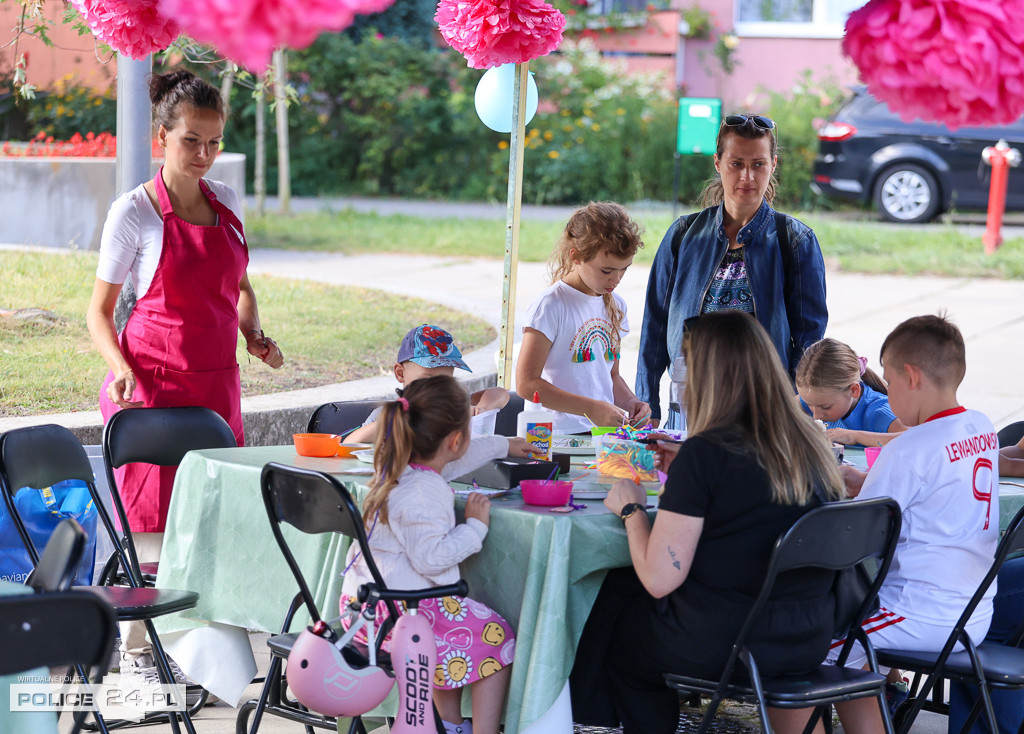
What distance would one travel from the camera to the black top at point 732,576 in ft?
8.32

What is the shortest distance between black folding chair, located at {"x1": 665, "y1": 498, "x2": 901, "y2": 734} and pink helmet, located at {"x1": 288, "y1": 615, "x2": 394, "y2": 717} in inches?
25.9

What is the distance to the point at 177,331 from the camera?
353 cm

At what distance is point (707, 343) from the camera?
104 inches

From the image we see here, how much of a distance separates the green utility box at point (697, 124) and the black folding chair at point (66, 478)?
8.89 m

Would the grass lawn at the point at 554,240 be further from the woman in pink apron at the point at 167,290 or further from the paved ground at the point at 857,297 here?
the woman in pink apron at the point at 167,290

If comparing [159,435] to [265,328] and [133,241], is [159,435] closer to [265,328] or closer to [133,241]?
[133,241]

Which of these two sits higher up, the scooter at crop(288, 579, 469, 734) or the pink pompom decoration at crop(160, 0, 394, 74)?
the pink pompom decoration at crop(160, 0, 394, 74)

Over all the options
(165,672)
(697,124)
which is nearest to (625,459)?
(165,672)

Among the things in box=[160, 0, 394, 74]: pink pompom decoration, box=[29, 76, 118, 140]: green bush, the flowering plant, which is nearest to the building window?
box=[29, 76, 118, 140]: green bush

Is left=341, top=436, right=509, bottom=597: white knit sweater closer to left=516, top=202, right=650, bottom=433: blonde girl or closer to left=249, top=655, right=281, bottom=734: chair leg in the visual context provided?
left=249, top=655, right=281, bottom=734: chair leg

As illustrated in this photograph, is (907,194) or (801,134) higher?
(801,134)

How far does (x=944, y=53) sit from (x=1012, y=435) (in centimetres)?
270

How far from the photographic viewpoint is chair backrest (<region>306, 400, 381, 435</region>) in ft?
12.6

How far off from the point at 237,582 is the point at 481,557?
2.54 ft
